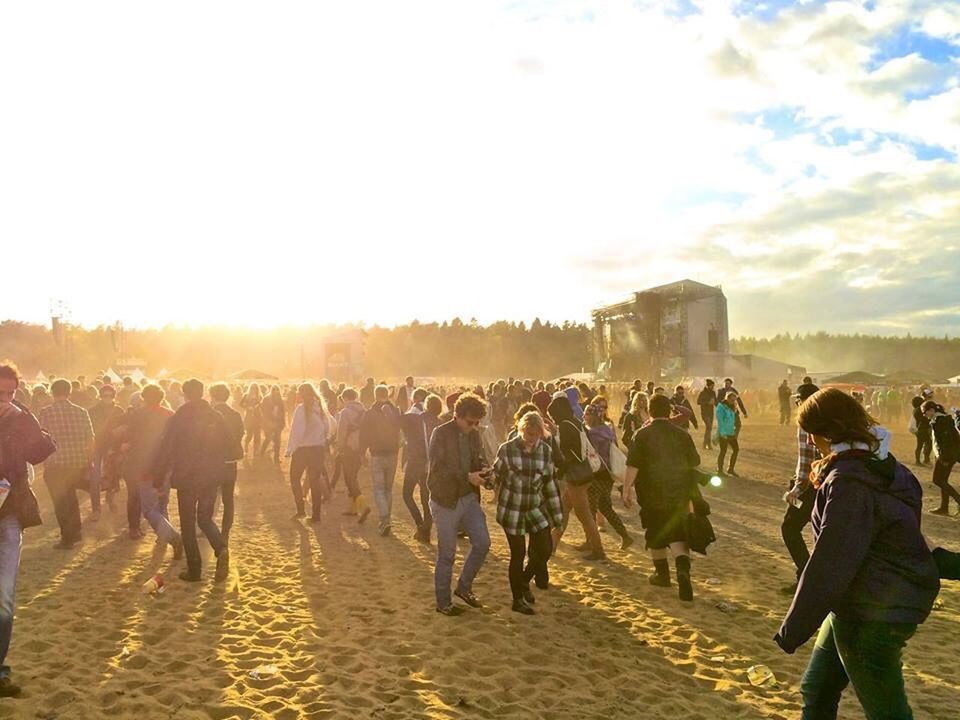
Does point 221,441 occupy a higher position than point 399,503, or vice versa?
point 221,441

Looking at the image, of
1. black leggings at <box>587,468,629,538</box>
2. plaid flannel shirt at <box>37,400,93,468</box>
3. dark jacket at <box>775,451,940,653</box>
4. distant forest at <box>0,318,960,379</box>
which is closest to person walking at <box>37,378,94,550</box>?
plaid flannel shirt at <box>37,400,93,468</box>

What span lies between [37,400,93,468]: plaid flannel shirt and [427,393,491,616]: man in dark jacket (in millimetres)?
5248

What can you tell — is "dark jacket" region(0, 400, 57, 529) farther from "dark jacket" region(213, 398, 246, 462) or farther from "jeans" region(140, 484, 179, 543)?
"jeans" region(140, 484, 179, 543)

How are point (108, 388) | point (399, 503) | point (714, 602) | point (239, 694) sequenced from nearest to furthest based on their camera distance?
1. point (239, 694)
2. point (714, 602)
3. point (108, 388)
4. point (399, 503)

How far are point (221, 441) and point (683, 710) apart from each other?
5.01m

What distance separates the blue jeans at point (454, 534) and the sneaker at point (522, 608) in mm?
494

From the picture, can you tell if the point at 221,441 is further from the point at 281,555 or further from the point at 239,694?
the point at 239,694

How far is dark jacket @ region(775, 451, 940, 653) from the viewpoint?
2629 mm

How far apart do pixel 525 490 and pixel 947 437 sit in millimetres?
8281

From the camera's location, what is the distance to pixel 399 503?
42.1 feet

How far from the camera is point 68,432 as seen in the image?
896cm

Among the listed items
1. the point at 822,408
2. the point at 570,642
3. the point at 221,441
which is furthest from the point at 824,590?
the point at 221,441

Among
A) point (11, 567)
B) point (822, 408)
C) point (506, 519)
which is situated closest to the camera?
point (822, 408)

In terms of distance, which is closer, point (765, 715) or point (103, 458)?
point (765, 715)
